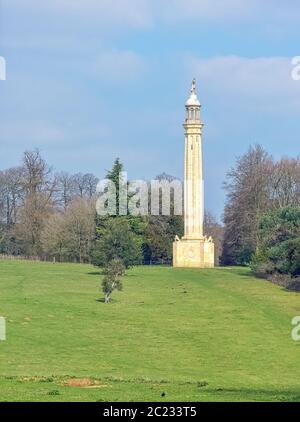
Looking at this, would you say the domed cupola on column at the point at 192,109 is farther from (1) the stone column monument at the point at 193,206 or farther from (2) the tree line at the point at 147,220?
(2) the tree line at the point at 147,220

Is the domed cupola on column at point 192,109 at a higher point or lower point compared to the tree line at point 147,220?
higher

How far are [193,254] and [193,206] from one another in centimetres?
392

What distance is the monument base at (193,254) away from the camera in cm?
7781

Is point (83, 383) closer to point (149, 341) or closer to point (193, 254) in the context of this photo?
point (149, 341)

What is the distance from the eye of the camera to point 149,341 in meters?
37.6

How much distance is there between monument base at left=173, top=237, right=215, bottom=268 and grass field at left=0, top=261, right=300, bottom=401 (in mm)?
15298

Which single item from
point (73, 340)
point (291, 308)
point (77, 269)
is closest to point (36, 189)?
point (77, 269)

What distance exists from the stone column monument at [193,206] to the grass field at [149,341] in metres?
15.7

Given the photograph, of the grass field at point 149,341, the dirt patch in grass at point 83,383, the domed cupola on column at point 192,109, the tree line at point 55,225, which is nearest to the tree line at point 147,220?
the tree line at point 55,225

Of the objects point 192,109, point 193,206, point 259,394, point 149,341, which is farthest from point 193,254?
point 259,394

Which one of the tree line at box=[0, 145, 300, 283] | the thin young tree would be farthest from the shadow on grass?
the tree line at box=[0, 145, 300, 283]

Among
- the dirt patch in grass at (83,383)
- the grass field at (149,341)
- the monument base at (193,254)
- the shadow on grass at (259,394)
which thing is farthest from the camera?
the monument base at (193,254)

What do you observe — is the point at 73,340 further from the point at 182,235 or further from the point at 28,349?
the point at 182,235
